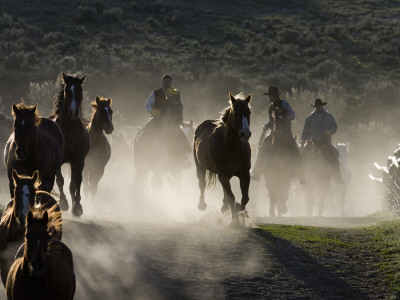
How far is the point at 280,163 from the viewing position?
838 inches

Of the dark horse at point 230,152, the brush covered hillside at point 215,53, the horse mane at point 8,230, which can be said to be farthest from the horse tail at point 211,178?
the brush covered hillside at point 215,53

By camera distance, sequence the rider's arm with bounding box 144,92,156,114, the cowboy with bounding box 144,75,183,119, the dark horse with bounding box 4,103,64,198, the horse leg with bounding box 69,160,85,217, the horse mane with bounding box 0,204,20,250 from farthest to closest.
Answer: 1. the rider's arm with bounding box 144,92,156,114
2. the cowboy with bounding box 144,75,183,119
3. the horse leg with bounding box 69,160,85,217
4. the dark horse with bounding box 4,103,64,198
5. the horse mane with bounding box 0,204,20,250

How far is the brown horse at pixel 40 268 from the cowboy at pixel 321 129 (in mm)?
15151

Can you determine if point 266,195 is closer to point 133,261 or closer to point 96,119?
point 96,119

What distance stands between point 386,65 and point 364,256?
59546 mm

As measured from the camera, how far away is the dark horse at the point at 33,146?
37.2 ft

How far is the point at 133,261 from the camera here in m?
11.1

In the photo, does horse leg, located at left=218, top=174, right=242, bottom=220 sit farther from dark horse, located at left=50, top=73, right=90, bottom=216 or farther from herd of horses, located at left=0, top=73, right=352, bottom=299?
dark horse, located at left=50, top=73, right=90, bottom=216

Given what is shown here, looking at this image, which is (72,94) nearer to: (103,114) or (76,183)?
(76,183)

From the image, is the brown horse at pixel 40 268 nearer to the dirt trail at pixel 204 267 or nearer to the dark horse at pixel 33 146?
the dirt trail at pixel 204 267

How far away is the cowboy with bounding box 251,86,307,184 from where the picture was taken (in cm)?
1941

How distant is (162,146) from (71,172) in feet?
17.9

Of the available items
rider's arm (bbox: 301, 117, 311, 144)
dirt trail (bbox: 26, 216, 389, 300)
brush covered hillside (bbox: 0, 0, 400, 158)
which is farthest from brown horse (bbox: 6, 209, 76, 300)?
brush covered hillside (bbox: 0, 0, 400, 158)

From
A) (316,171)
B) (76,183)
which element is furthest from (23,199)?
(316,171)
